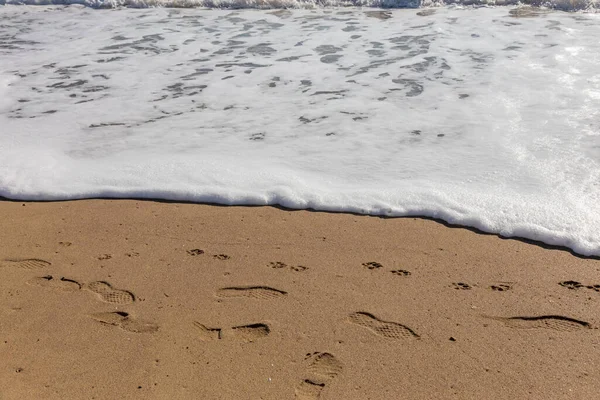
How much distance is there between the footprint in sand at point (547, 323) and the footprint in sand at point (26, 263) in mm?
2458

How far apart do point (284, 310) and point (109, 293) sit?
3.04 ft

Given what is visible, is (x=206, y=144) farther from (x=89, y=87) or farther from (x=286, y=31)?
(x=286, y=31)

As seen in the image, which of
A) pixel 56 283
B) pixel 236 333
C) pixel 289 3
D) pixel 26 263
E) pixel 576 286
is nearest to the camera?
pixel 236 333

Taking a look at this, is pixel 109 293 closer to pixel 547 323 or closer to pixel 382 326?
pixel 382 326

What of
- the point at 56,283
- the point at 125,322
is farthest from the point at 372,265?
the point at 56,283

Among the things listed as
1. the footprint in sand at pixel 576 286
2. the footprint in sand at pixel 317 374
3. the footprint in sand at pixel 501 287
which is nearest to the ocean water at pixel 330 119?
the footprint in sand at pixel 576 286

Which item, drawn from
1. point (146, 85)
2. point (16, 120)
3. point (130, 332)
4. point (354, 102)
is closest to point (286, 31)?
point (146, 85)

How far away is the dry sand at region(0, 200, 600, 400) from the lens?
2416 mm

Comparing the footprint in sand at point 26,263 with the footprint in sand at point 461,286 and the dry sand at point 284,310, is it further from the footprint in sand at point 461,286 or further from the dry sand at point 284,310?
the footprint in sand at point 461,286

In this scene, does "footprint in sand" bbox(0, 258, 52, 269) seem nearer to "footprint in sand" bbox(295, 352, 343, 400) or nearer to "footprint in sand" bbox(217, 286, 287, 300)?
"footprint in sand" bbox(217, 286, 287, 300)

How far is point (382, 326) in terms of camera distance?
108 inches

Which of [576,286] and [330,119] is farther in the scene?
[330,119]

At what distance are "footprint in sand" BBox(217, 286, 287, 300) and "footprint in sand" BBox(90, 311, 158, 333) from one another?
0.40 meters

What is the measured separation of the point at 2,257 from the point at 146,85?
3566 millimetres
